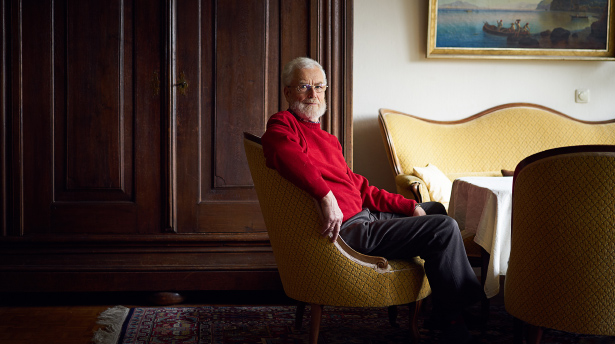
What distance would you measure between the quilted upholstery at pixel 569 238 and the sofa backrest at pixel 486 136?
167 centimetres

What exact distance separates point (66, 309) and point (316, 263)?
4.86 feet

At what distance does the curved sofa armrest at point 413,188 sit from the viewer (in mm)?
2564

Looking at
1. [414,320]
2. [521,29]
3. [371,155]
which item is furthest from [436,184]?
[521,29]

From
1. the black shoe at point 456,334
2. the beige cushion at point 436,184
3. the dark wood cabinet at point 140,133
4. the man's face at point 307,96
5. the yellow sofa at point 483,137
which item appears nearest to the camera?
the black shoe at point 456,334

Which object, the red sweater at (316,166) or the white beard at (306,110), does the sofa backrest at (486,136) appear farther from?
the white beard at (306,110)

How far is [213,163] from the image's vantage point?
256cm

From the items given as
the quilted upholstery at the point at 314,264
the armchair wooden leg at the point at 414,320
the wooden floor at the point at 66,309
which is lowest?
the wooden floor at the point at 66,309

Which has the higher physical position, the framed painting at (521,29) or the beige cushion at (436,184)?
the framed painting at (521,29)

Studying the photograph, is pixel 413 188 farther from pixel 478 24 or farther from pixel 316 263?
A: pixel 478 24

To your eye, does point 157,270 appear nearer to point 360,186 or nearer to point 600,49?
point 360,186

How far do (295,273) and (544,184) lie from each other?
31.6 inches

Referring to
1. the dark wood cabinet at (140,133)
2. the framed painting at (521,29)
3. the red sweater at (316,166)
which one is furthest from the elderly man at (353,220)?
the framed painting at (521,29)

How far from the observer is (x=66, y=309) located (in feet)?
8.10

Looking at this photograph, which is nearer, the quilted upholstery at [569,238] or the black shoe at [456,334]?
the quilted upholstery at [569,238]
